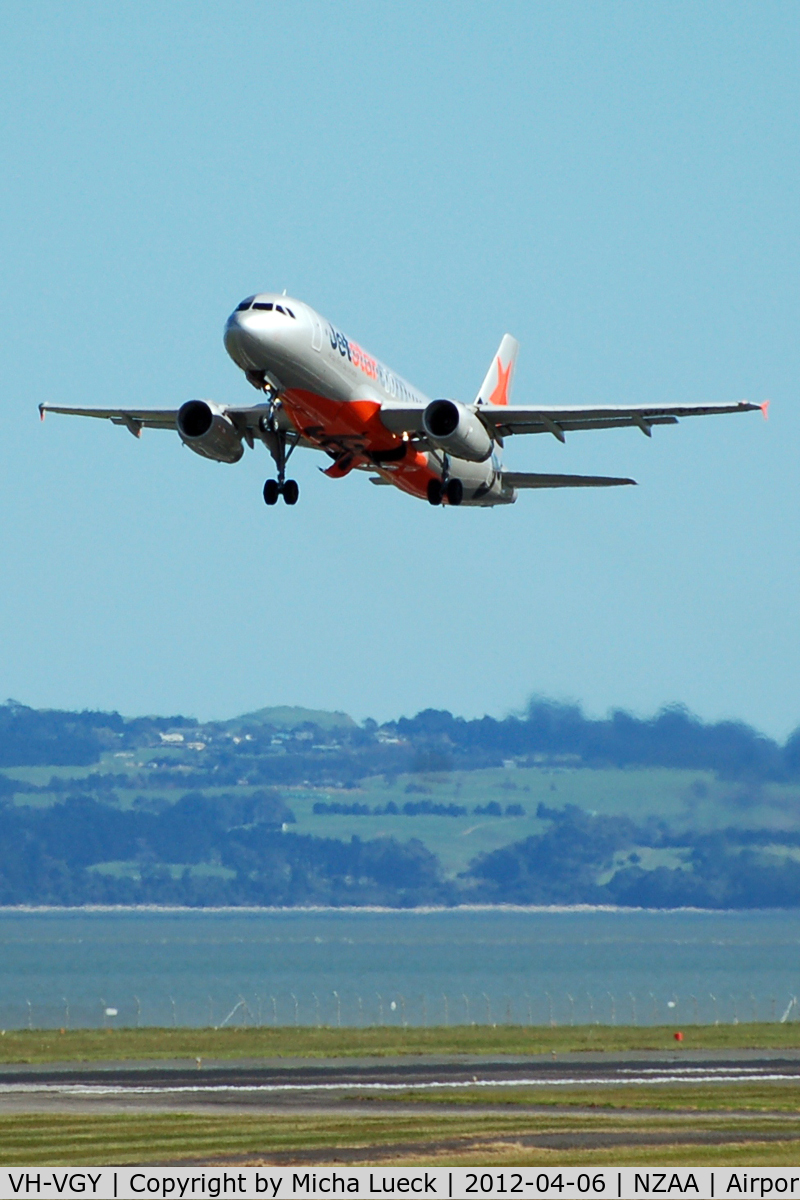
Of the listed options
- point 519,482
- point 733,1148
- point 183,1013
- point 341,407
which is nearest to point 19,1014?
point 183,1013

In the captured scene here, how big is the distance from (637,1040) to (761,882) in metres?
126

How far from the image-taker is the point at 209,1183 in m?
30.6

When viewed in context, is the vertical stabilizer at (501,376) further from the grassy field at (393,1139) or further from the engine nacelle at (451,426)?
the grassy field at (393,1139)

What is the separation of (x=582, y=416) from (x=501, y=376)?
20051 millimetres

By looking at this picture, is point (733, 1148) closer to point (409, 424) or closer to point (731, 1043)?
point (409, 424)

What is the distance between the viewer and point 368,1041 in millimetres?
70500

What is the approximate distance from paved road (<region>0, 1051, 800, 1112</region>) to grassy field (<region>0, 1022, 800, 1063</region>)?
14.0ft

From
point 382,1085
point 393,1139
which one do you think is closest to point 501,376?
point 382,1085

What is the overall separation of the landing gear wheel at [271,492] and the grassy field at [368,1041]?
2265 centimetres

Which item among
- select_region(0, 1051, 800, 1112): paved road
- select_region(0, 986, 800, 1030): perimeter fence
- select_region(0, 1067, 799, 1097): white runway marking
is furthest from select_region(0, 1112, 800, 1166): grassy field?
select_region(0, 986, 800, 1030): perimeter fence

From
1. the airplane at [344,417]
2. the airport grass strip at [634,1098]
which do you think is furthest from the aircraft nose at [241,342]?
the airport grass strip at [634,1098]

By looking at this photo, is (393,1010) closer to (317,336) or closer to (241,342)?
(317,336)

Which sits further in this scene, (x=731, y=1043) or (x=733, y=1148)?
(x=731, y=1043)

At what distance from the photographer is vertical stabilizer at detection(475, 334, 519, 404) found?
67562 millimetres
